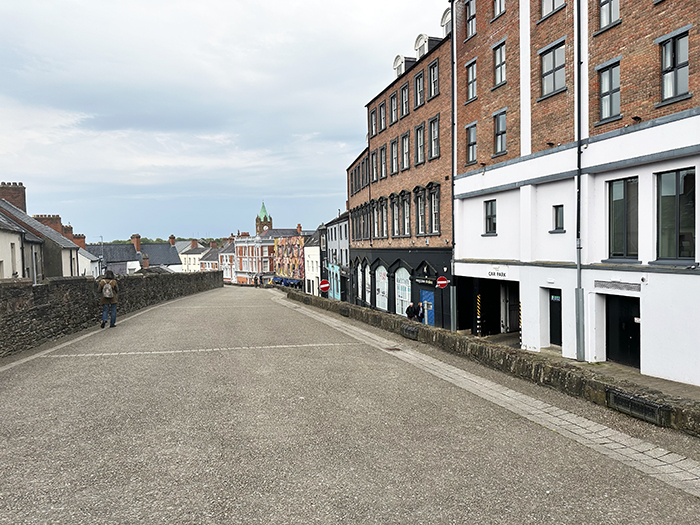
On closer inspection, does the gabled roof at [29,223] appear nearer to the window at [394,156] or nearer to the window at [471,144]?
the window at [394,156]

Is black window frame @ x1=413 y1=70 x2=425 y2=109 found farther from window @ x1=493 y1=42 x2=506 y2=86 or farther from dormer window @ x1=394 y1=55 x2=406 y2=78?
window @ x1=493 y1=42 x2=506 y2=86

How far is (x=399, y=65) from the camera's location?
1336 inches

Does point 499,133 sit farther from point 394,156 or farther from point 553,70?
point 394,156

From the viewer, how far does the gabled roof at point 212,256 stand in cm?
13307

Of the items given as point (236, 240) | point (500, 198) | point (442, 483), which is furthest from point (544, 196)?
point (236, 240)

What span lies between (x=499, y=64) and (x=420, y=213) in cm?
992

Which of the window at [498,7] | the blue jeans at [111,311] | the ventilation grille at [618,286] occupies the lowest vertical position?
the blue jeans at [111,311]

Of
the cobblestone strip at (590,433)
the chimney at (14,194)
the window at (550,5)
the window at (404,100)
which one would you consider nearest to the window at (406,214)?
the window at (404,100)

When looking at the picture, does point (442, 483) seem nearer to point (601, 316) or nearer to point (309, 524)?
point (309, 524)

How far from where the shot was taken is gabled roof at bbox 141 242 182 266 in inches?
4336

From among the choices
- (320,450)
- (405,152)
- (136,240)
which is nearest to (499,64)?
(405,152)

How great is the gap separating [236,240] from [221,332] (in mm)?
101139

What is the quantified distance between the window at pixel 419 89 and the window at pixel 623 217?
15.4 m

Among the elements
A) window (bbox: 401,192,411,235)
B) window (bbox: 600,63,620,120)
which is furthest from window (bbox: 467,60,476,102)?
window (bbox: 401,192,411,235)
